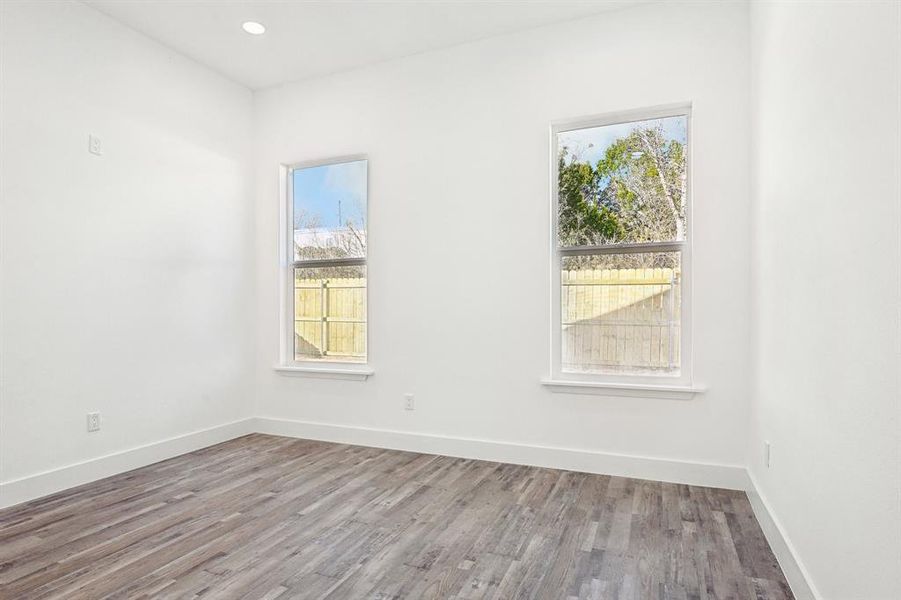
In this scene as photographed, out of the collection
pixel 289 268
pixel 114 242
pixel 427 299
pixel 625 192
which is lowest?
pixel 427 299

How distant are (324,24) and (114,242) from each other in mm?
2016

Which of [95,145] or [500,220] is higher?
[95,145]

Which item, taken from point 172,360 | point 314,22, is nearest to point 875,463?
point 314,22

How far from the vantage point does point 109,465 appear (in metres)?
3.41

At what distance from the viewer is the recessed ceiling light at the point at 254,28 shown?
360 cm

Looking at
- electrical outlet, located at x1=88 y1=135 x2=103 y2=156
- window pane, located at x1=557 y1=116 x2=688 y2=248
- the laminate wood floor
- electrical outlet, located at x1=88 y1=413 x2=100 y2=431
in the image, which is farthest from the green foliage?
electrical outlet, located at x1=88 y1=413 x2=100 y2=431

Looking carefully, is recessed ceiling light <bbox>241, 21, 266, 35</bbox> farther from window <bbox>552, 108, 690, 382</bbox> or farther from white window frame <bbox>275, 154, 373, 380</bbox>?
window <bbox>552, 108, 690, 382</bbox>

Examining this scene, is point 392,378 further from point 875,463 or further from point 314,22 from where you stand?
point 875,463

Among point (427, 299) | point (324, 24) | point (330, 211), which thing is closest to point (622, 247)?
point (427, 299)

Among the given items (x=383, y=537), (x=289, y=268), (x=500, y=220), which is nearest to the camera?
(x=383, y=537)

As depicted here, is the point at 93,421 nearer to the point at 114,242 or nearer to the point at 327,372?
the point at 114,242

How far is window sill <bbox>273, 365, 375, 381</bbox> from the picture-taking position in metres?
4.16

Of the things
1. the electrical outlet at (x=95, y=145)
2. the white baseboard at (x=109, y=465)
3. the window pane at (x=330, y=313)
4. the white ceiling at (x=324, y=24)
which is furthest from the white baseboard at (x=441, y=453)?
the white ceiling at (x=324, y=24)

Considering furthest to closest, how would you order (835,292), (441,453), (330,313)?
(330,313), (441,453), (835,292)
